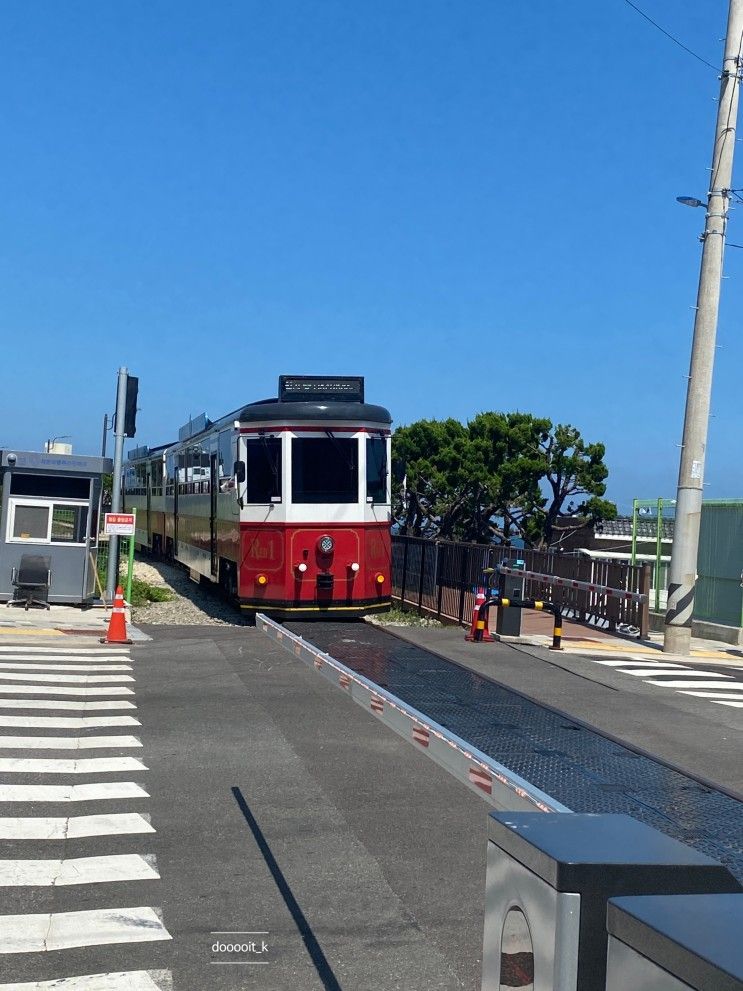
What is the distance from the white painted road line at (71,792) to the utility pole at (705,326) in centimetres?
1187

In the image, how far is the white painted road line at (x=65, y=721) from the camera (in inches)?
435

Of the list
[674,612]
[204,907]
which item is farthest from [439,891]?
[674,612]

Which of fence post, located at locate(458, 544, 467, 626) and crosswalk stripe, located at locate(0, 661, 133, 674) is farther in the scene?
fence post, located at locate(458, 544, 467, 626)

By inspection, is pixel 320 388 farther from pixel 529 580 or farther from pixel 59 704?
pixel 59 704

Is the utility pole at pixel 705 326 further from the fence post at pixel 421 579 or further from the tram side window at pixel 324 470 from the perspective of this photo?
the tram side window at pixel 324 470

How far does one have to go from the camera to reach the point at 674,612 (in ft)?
61.2

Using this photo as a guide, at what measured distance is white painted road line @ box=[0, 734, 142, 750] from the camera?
33.3 feet

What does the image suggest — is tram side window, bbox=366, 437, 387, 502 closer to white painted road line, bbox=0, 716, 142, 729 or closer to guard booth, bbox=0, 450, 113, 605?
guard booth, bbox=0, 450, 113, 605

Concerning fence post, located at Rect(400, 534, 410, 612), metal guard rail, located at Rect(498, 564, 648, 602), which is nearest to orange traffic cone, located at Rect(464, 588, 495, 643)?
metal guard rail, located at Rect(498, 564, 648, 602)

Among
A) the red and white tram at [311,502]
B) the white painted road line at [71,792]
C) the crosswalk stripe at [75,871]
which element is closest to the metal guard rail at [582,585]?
the red and white tram at [311,502]

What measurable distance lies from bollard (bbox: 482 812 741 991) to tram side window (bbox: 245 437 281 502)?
16.5m

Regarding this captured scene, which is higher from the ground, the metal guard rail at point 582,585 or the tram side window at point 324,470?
the tram side window at point 324,470

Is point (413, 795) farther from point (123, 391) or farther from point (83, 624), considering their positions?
point (123, 391)

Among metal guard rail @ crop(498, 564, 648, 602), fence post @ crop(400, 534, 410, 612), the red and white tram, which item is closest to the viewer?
the red and white tram
